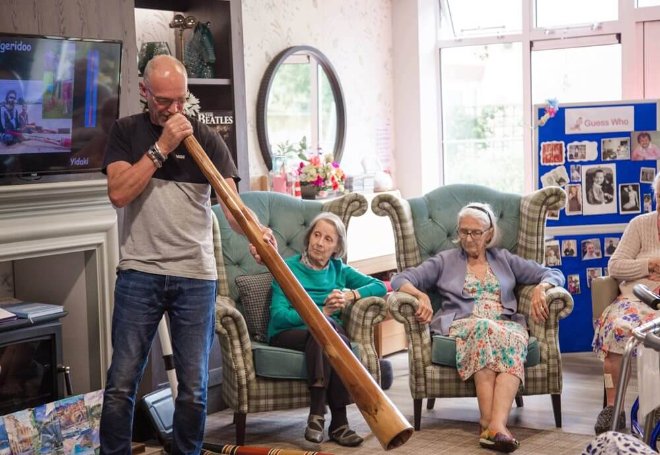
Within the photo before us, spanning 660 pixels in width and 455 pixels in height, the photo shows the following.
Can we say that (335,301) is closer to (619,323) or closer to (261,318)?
(261,318)

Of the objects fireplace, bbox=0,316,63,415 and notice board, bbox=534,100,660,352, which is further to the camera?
notice board, bbox=534,100,660,352

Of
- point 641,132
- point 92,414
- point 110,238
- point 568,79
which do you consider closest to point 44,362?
point 92,414

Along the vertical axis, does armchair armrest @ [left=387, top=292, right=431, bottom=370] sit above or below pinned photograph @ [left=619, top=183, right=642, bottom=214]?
below

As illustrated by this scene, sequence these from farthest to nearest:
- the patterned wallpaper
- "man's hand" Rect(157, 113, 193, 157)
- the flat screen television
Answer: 1. the patterned wallpaper
2. the flat screen television
3. "man's hand" Rect(157, 113, 193, 157)

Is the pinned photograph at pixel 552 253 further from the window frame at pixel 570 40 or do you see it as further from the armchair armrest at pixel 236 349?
the armchair armrest at pixel 236 349

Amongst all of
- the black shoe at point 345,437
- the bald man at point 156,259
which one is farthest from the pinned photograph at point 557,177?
the bald man at point 156,259

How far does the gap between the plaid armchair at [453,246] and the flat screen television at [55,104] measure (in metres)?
1.31

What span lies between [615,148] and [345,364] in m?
3.52

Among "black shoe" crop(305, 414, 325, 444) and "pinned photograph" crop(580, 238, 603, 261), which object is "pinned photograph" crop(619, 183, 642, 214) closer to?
"pinned photograph" crop(580, 238, 603, 261)

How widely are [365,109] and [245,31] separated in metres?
1.37

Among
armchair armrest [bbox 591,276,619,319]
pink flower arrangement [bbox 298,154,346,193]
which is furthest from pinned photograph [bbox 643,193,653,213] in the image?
pink flower arrangement [bbox 298,154,346,193]

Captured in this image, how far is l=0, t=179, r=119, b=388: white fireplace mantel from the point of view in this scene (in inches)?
147

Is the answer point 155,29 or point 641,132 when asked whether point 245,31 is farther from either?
point 641,132

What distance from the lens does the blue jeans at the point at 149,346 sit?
306 cm
